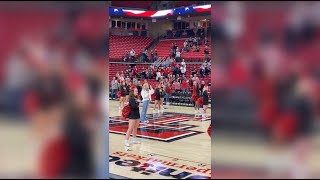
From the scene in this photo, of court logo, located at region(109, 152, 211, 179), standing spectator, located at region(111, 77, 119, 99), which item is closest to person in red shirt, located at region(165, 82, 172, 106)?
standing spectator, located at region(111, 77, 119, 99)

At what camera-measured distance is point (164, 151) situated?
24.5 ft

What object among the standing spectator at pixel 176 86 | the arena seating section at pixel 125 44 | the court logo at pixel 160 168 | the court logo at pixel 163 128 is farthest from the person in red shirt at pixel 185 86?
the court logo at pixel 160 168

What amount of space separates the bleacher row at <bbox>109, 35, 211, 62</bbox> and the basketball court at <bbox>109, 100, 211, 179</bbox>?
15653 millimetres

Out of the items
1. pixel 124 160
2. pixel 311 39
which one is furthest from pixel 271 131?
pixel 124 160

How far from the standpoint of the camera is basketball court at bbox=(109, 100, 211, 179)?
585cm

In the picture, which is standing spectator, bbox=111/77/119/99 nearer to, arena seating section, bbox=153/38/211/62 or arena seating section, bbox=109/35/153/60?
arena seating section, bbox=153/38/211/62

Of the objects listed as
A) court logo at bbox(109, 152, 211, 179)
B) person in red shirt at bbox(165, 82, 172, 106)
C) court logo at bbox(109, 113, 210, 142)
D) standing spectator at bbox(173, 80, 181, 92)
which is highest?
standing spectator at bbox(173, 80, 181, 92)

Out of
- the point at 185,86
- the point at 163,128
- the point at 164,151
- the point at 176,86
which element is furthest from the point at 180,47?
the point at 164,151

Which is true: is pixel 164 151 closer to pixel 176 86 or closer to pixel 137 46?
pixel 176 86

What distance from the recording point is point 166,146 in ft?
26.3

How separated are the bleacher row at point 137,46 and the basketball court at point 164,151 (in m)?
15.7

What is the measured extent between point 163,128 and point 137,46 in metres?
22.2

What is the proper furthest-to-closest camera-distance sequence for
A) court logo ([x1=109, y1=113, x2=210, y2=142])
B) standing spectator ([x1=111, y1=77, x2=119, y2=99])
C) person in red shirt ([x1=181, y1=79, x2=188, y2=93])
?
standing spectator ([x1=111, y1=77, x2=119, y2=99])
person in red shirt ([x1=181, y1=79, x2=188, y2=93])
court logo ([x1=109, y1=113, x2=210, y2=142])

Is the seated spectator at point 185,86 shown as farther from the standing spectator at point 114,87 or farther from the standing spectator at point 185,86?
the standing spectator at point 114,87
